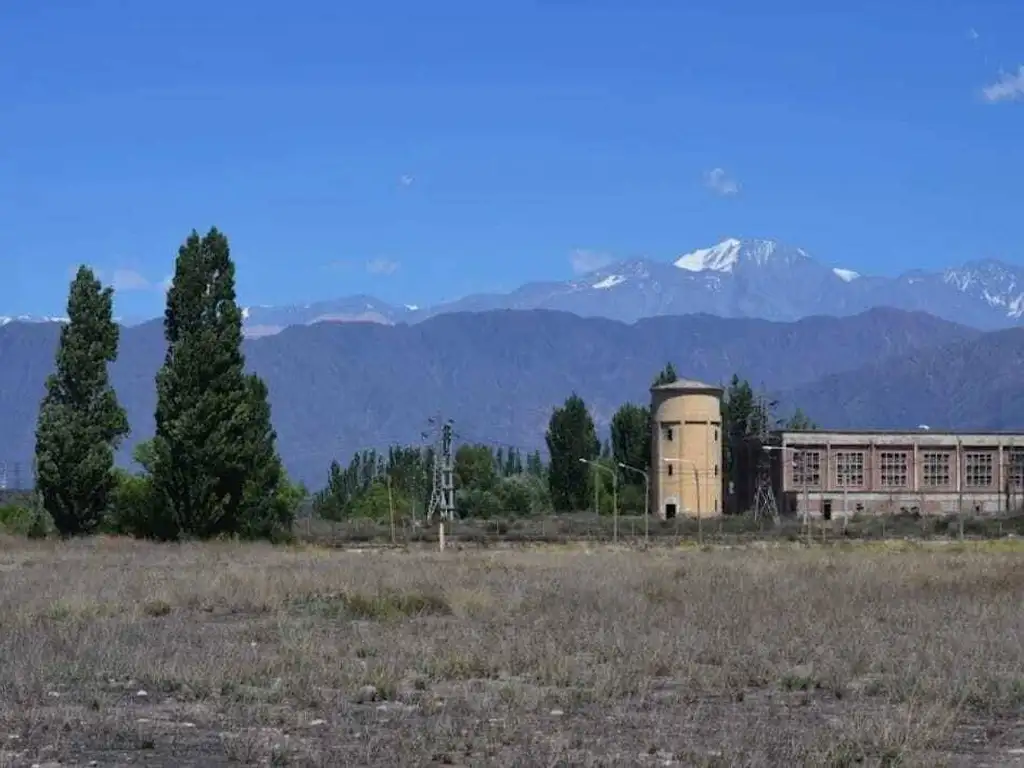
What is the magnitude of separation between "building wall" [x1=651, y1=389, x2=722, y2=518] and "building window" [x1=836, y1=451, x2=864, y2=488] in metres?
8.42

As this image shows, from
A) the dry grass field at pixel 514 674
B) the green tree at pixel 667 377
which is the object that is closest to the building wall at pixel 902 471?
the green tree at pixel 667 377

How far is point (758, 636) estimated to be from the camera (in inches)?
784

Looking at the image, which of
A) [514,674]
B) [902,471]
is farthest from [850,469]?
[514,674]

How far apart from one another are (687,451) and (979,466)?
19301 mm

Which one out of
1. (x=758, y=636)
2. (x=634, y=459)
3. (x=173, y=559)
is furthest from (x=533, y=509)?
(x=758, y=636)

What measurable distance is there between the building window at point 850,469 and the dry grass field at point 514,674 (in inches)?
3095

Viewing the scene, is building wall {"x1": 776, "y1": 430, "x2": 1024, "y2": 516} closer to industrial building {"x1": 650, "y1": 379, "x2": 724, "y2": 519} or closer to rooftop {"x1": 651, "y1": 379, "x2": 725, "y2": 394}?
industrial building {"x1": 650, "y1": 379, "x2": 724, "y2": 519}

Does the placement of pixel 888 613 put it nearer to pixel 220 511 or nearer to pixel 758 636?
pixel 758 636

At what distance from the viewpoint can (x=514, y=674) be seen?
16.8 metres

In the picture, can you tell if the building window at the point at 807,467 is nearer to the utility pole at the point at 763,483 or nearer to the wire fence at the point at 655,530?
the utility pole at the point at 763,483

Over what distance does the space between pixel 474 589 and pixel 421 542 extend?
151 feet

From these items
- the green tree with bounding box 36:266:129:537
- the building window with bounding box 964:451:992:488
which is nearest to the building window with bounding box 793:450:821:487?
the building window with bounding box 964:451:992:488

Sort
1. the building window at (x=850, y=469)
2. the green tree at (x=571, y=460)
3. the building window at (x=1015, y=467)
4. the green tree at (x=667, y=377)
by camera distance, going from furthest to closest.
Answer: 1. the green tree at (x=667, y=377)
2. the green tree at (x=571, y=460)
3. the building window at (x=1015, y=467)
4. the building window at (x=850, y=469)

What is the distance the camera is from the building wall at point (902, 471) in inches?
4188
